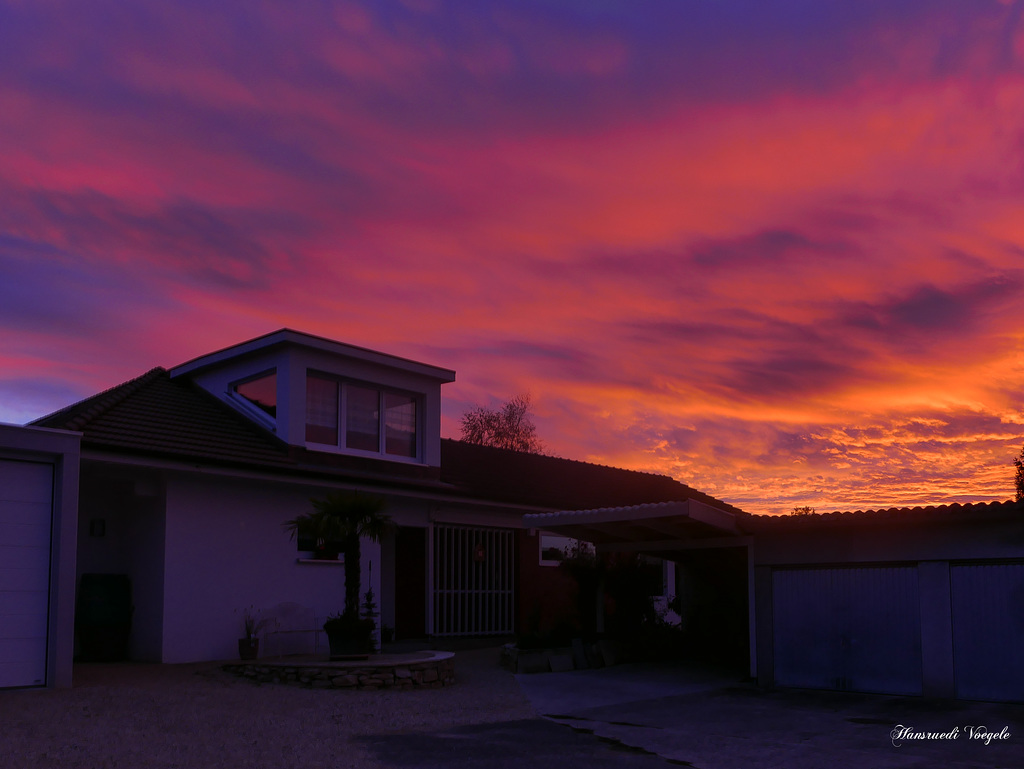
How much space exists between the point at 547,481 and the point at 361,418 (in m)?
7.48

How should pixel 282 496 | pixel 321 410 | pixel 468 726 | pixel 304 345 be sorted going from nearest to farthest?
1. pixel 468 726
2. pixel 282 496
3. pixel 304 345
4. pixel 321 410

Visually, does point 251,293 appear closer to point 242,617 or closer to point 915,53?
point 242,617

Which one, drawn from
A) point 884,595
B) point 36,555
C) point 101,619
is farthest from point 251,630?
point 884,595

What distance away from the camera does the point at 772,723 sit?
36.8ft

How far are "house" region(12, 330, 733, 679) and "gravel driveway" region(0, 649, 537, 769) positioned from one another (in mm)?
1713

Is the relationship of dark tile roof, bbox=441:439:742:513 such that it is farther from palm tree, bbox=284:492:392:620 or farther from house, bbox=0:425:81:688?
house, bbox=0:425:81:688

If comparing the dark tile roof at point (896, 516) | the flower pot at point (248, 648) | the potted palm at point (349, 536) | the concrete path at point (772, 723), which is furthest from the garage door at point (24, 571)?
the dark tile roof at point (896, 516)

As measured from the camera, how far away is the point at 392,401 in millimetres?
20703

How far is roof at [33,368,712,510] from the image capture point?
15.6 m

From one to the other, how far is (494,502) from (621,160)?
9510mm

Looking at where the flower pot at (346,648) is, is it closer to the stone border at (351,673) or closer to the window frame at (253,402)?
the stone border at (351,673)

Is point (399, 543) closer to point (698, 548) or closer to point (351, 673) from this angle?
point (698, 548)

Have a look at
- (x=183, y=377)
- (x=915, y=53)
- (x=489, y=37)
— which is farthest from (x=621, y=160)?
(x=183, y=377)

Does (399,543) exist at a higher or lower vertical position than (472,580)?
higher
